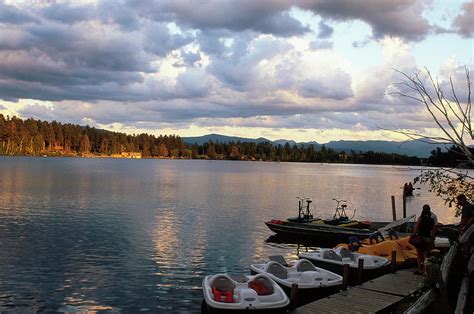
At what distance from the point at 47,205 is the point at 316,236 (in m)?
27.5

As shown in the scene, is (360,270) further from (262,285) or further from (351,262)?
(262,285)

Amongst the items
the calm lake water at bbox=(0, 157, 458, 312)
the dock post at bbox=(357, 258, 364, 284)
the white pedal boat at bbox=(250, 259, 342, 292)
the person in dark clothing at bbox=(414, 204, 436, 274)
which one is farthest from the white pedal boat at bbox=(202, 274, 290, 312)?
the person in dark clothing at bbox=(414, 204, 436, 274)

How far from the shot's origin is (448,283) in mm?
9180

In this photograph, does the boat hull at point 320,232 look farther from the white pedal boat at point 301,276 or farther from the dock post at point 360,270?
A: the white pedal boat at point 301,276

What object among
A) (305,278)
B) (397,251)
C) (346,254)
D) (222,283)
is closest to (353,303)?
(305,278)

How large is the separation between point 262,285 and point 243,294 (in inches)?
38.4

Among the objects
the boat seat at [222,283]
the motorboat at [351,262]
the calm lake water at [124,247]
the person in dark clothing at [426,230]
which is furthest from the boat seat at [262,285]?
the person in dark clothing at [426,230]

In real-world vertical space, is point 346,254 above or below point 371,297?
above

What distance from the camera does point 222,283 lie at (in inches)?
592

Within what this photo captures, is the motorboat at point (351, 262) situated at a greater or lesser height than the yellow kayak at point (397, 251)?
lesser

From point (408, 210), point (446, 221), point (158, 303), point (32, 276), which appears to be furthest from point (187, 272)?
point (408, 210)

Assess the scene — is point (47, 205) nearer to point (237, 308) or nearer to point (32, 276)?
point (32, 276)

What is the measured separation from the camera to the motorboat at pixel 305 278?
52.6ft

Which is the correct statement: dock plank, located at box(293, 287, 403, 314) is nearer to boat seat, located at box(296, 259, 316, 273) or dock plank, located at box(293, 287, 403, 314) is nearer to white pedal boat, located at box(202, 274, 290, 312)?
white pedal boat, located at box(202, 274, 290, 312)
